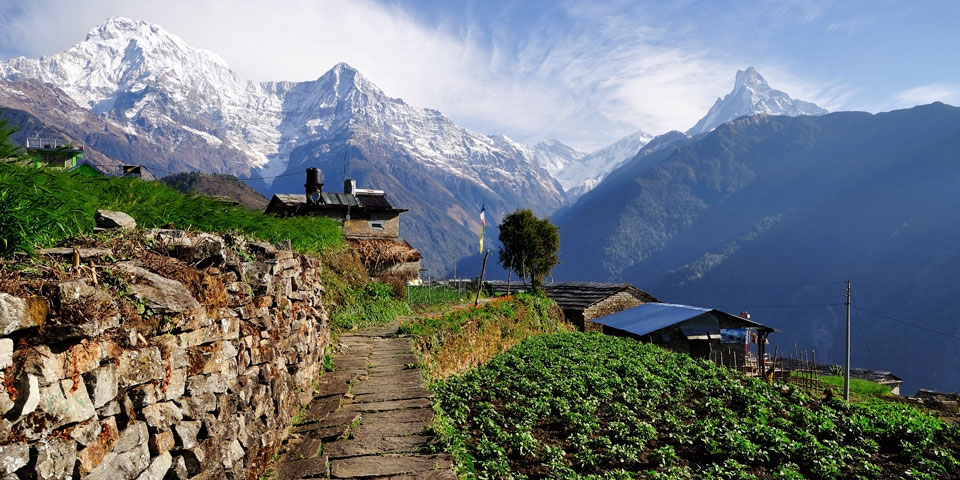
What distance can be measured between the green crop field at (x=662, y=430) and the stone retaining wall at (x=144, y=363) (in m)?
2.82

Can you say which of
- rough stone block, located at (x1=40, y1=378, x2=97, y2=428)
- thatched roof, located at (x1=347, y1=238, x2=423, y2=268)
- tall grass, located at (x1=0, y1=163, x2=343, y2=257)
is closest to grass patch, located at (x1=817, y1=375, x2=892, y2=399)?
thatched roof, located at (x1=347, y1=238, x2=423, y2=268)

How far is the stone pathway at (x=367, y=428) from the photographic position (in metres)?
5.77

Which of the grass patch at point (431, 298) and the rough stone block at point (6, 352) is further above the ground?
the rough stone block at point (6, 352)

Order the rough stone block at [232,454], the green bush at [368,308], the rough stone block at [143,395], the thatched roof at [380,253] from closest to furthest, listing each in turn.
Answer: the rough stone block at [143,395] → the rough stone block at [232,454] → the green bush at [368,308] → the thatched roof at [380,253]

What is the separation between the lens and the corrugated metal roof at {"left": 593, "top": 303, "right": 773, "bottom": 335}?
29703mm

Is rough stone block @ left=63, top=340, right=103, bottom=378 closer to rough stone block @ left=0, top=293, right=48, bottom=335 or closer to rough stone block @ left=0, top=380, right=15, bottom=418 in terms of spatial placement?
rough stone block @ left=0, top=293, right=48, bottom=335

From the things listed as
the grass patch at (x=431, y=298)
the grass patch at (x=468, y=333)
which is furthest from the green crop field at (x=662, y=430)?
the grass patch at (x=431, y=298)

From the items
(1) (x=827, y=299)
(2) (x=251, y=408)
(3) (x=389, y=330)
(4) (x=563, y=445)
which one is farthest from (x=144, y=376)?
(1) (x=827, y=299)

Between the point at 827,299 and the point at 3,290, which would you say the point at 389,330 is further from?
the point at 827,299

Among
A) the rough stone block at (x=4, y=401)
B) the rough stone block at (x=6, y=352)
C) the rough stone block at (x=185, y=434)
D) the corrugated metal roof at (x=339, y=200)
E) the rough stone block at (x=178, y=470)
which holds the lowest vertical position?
the rough stone block at (x=178, y=470)

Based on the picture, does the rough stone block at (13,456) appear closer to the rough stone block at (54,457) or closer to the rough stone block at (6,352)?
the rough stone block at (54,457)

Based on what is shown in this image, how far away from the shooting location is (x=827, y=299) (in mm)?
149000

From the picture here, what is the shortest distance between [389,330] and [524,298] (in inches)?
438

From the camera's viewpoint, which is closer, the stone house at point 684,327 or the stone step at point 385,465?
the stone step at point 385,465
